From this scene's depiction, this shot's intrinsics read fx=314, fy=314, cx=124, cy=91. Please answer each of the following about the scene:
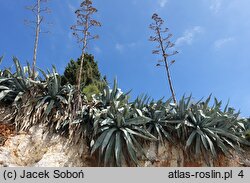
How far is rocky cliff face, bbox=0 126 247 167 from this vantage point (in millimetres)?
4938

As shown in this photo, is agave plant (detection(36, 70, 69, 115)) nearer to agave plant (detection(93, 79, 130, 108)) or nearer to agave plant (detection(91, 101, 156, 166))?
agave plant (detection(93, 79, 130, 108))

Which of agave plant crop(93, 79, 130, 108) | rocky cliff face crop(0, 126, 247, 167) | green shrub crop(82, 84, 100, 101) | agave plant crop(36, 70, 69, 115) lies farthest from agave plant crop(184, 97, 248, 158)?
agave plant crop(36, 70, 69, 115)

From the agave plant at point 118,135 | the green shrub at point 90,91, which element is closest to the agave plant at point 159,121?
the agave plant at point 118,135

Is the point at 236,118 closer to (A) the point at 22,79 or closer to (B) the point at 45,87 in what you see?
(B) the point at 45,87

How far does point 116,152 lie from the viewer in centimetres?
500

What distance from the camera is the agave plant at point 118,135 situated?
5.11 meters

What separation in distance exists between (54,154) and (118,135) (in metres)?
1.08

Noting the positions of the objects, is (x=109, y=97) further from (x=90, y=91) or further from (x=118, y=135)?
(x=118, y=135)

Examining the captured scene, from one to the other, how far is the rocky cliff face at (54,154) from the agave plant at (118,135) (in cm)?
25

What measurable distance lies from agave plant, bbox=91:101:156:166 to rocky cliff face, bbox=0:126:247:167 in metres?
0.25

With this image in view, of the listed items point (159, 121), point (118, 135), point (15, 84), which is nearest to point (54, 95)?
point (15, 84)
